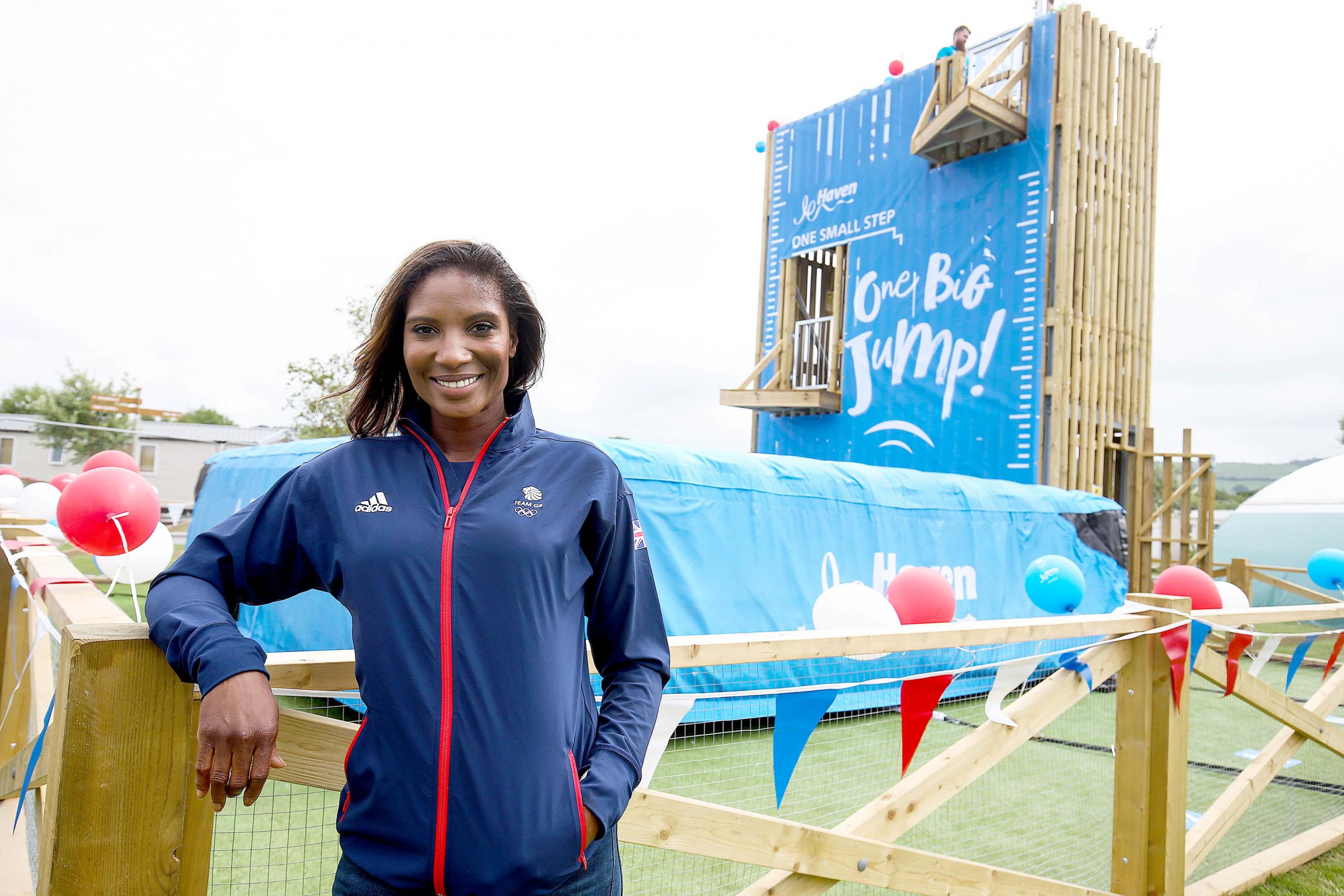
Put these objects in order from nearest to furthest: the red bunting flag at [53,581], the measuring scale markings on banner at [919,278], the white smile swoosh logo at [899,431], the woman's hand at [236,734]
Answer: the woman's hand at [236,734] < the red bunting flag at [53,581] < the measuring scale markings on banner at [919,278] < the white smile swoosh logo at [899,431]

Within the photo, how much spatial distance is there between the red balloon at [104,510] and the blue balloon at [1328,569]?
220 inches

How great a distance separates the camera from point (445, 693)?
1.21m

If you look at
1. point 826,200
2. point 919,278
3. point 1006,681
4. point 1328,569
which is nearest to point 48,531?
point 1006,681

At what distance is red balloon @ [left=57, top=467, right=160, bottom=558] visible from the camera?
2.87 m

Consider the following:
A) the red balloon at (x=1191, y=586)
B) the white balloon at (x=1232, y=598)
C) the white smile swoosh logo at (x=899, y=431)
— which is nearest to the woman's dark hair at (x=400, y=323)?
the red balloon at (x=1191, y=586)

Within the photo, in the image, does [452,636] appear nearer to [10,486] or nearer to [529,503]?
[529,503]

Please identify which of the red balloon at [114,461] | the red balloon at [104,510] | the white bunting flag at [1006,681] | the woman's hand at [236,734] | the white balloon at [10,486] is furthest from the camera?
the white balloon at [10,486]

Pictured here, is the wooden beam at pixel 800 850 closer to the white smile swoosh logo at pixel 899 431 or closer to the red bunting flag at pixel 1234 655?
the red bunting flag at pixel 1234 655

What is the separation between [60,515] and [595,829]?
2.56 m

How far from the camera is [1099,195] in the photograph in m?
10.7

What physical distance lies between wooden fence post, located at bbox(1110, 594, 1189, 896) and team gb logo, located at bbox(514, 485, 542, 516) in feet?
8.25

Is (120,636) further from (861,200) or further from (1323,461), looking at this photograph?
(1323,461)

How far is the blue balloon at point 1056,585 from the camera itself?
377cm

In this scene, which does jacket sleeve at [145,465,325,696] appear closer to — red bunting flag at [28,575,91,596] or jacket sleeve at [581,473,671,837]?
jacket sleeve at [581,473,671,837]
